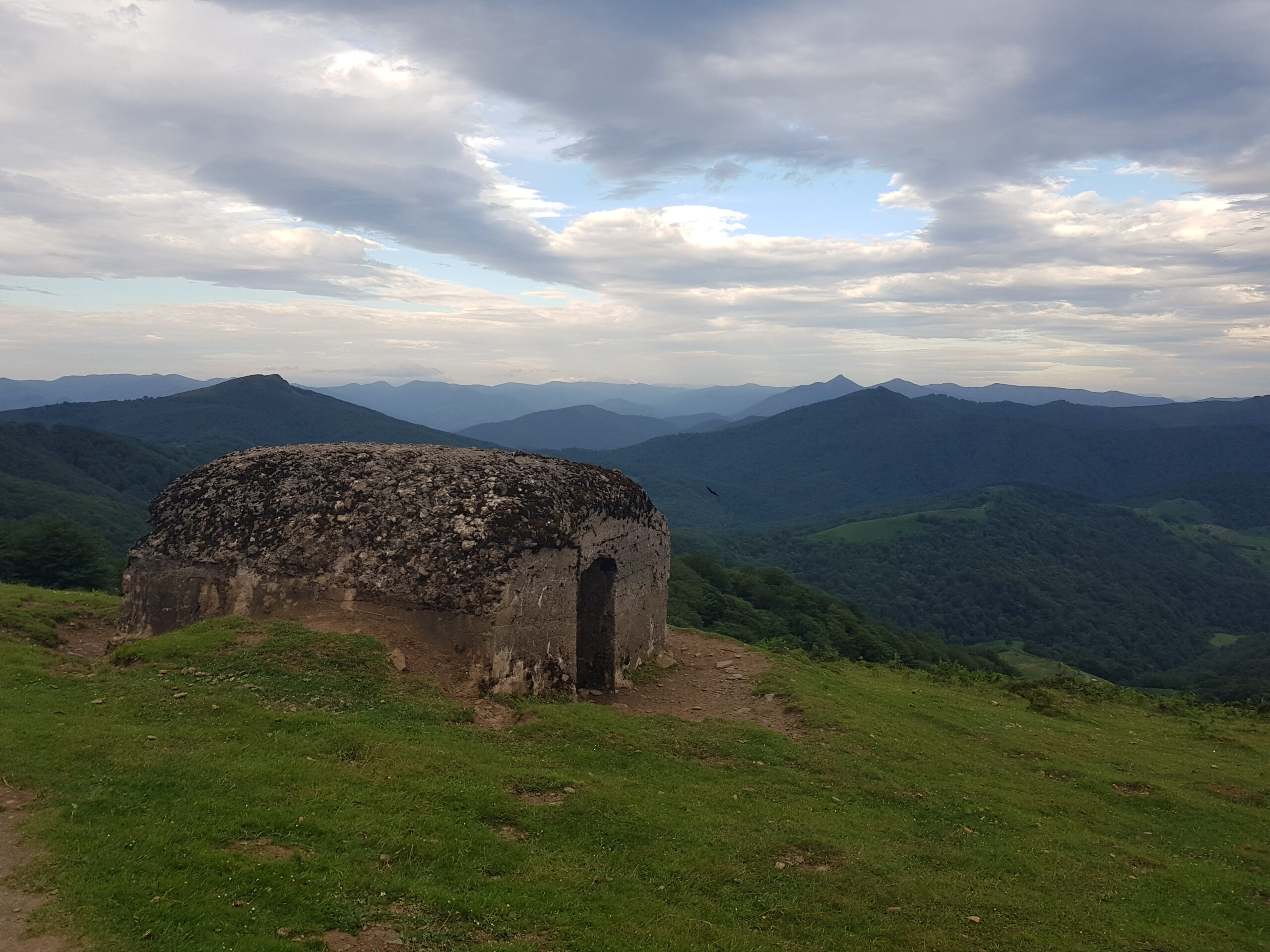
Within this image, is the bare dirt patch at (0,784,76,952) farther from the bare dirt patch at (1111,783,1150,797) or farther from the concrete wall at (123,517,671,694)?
the bare dirt patch at (1111,783,1150,797)

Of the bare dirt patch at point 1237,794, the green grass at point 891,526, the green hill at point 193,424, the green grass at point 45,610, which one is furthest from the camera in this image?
the green hill at point 193,424

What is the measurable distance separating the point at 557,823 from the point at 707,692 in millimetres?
8675

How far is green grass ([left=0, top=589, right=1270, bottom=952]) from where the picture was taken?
7.02 meters

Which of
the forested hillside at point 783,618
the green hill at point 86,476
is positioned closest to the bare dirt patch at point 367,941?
the forested hillside at point 783,618

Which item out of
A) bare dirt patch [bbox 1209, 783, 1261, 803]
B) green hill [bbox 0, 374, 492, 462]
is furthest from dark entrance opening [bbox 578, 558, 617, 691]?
green hill [bbox 0, 374, 492, 462]

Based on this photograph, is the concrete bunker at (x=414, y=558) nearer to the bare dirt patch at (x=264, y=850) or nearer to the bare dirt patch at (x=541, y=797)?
the bare dirt patch at (x=541, y=797)

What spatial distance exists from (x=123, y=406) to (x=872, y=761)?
22932 centimetres

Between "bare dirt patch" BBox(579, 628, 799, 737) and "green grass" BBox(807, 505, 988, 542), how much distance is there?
11641 centimetres

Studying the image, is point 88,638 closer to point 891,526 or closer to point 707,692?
point 707,692

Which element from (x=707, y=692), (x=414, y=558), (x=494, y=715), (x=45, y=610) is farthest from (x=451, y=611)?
(x=45, y=610)

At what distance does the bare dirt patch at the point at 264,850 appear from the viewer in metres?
7.39

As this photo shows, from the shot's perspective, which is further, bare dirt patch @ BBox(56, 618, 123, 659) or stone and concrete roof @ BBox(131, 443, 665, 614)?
bare dirt patch @ BBox(56, 618, 123, 659)

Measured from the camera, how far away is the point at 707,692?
17.3m

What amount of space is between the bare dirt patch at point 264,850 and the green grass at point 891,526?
130 m
